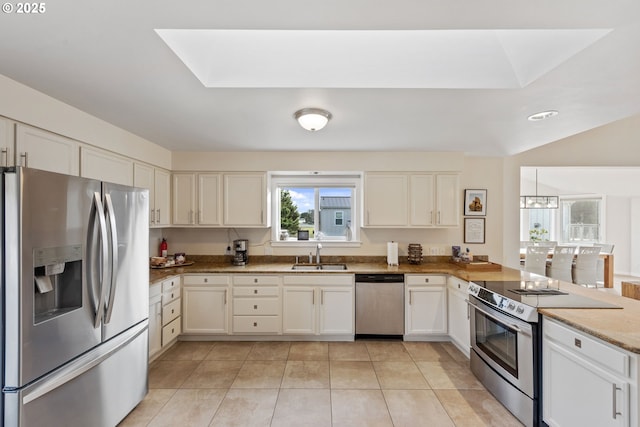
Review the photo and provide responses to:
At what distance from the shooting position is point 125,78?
5.84 feet

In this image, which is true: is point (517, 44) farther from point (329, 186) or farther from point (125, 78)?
point (329, 186)

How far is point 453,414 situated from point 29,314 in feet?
8.91

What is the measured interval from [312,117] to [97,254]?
5.57 ft

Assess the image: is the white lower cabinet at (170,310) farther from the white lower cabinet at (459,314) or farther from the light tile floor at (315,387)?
the white lower cabinet at (459,314)

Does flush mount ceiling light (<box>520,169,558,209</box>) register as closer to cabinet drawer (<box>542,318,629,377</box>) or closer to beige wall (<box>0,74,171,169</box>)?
cabinet drawer (<box>542,318,629,377</box>)

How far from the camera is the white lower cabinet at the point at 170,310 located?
121 inches

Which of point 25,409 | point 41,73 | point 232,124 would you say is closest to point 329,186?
point 232,124

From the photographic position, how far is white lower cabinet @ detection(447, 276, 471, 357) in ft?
10.0

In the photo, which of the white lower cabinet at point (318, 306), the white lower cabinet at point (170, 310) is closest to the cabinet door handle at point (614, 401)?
the white lower cabinet at point (318, 306)

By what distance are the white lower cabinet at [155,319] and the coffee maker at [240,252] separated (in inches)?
39.0

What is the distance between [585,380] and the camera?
1.64 metres

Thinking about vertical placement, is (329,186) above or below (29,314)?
above

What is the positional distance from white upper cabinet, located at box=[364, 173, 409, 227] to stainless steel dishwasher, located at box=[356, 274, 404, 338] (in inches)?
31.8

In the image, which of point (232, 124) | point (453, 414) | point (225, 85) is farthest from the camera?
point (232, 124)
